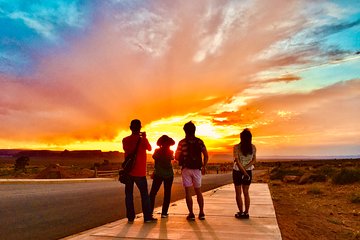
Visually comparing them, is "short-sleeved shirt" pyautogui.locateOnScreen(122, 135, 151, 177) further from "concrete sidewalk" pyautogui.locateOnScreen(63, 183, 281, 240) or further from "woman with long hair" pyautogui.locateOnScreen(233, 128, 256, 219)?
"woman with long hair" pyautogui.locateOnScreen(233, 128, 256, 219)

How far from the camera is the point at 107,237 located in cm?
623

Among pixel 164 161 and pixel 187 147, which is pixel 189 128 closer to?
pixel 187 147

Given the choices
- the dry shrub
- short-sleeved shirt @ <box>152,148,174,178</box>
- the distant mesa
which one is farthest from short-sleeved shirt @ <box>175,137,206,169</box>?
the distant mesa

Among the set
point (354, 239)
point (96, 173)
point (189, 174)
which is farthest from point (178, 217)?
point (96, 173)

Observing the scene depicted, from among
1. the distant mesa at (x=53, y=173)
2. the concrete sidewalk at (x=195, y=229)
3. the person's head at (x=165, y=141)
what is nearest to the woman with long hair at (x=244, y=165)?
the concrete sidewalk at (x=195, y=229)

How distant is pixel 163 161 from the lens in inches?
330

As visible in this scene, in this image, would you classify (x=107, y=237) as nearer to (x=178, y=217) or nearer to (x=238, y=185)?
(x=178, y=217)

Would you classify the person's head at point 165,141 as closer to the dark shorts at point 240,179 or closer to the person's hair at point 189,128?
the person's hair at point 189,128

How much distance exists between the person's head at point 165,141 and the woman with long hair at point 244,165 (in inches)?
54.4

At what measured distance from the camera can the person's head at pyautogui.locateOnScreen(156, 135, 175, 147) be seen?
328 inches

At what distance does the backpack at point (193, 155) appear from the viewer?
7863 mm

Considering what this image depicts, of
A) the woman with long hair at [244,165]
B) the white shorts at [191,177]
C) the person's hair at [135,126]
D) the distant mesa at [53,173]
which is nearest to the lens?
the person's hair at [135,126]

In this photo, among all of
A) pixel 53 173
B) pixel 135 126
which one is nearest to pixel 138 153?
pixel 135 126

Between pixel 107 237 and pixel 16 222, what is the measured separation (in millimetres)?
3468
